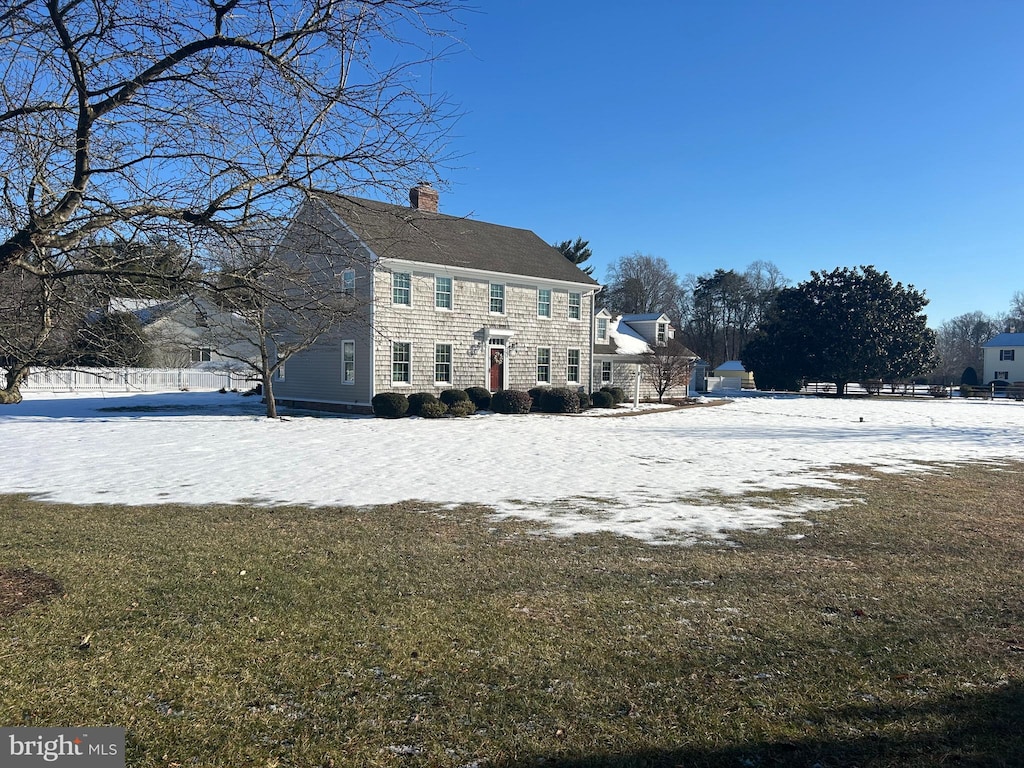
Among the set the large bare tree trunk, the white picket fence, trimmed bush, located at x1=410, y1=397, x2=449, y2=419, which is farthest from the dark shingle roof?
the white picket fence

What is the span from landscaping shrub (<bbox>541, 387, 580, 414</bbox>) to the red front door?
76.9 inches

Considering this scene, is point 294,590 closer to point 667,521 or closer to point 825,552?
point 667,521

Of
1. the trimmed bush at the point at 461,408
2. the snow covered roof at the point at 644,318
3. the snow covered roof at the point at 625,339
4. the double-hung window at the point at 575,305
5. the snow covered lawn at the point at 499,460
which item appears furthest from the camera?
the snow covered roof at the point at 644,318

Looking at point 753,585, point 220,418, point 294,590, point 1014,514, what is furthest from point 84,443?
point 1014,514

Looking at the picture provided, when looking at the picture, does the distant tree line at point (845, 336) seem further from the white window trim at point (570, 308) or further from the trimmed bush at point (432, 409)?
the trimmed bush at point (432, 409)

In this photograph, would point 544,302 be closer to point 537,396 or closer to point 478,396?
point 537,396

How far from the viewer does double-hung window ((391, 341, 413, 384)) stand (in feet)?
81.0

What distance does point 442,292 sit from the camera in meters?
26.0

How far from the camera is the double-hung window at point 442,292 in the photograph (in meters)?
25.8

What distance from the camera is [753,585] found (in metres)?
5.68

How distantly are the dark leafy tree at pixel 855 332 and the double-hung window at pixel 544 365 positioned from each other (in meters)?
28.0

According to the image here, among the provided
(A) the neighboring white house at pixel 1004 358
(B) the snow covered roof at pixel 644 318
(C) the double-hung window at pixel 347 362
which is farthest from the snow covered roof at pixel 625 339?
(A) the neighboring white house at pixel 1004 358

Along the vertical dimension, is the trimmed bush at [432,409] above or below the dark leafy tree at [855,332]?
below

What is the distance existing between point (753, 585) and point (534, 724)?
2998 mm
